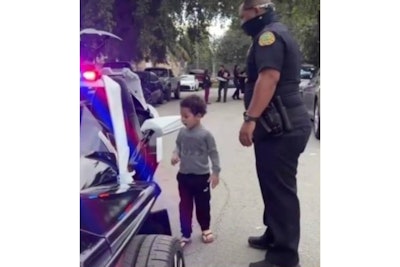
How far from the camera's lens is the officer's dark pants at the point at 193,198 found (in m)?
3.64

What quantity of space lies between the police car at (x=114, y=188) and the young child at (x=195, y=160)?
15.7 inches

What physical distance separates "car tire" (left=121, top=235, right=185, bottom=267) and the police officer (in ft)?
2.71

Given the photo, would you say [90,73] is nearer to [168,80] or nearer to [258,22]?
[258,22]

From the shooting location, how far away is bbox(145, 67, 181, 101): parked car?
18195 millimetres

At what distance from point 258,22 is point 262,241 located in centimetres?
158

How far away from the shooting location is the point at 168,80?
64.2 ft

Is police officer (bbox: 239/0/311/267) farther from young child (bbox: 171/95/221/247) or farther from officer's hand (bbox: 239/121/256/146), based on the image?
young child (bbox: 171/95/221/247)

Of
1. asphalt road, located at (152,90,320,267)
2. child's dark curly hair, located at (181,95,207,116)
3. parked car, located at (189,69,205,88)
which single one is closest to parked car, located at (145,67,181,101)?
parked car, located at (189,69,205,88)

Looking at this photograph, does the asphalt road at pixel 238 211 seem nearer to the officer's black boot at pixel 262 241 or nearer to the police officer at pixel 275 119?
the officer's black boot at pixel 262 241

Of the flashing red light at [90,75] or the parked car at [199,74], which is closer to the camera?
the flashing red light at [90,75]

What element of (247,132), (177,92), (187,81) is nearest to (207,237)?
(247,132)

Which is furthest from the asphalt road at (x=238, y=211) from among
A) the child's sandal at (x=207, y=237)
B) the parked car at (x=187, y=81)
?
the parked car at (x=187, y=81)
